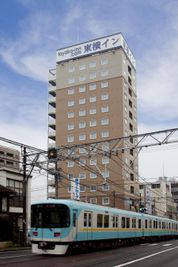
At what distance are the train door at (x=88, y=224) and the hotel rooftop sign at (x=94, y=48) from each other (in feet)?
214

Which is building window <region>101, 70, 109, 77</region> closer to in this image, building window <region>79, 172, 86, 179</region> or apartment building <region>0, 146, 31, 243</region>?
building window <region>79, 172, 86, 179</region>

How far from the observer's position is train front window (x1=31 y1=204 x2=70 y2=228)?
21.1m

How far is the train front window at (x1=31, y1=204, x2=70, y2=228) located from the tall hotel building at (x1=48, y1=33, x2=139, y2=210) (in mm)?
54419

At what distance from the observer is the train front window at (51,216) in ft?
69.3

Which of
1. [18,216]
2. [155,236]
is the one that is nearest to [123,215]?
[155,236]

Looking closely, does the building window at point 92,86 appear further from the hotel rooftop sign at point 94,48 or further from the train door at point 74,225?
the train door at point 74,225

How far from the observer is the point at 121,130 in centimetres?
8019

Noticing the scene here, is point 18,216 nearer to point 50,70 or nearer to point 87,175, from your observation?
point 87,175

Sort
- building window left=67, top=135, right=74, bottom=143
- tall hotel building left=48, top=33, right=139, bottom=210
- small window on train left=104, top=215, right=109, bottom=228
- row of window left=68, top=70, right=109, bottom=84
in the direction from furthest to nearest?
row of window left=68, top=70, right=109, bottom=84 < building window left=67, top=135, right=74, bottom=143 < tall hotel building left=48, top=33, right=139, bottom=210 < small window on train left=104, top=215, right=109, bottom=228

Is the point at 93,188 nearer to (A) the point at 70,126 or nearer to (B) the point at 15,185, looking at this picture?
(A) the point at 70,126

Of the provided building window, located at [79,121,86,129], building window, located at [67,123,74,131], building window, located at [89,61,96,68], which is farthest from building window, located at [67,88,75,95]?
building window, located at [79,121,86,129]

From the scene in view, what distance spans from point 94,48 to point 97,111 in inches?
527

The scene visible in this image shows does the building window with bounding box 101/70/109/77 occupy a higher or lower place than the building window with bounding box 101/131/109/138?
higher

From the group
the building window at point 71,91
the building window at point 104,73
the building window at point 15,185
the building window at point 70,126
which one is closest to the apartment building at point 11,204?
the building window at point 15,185
